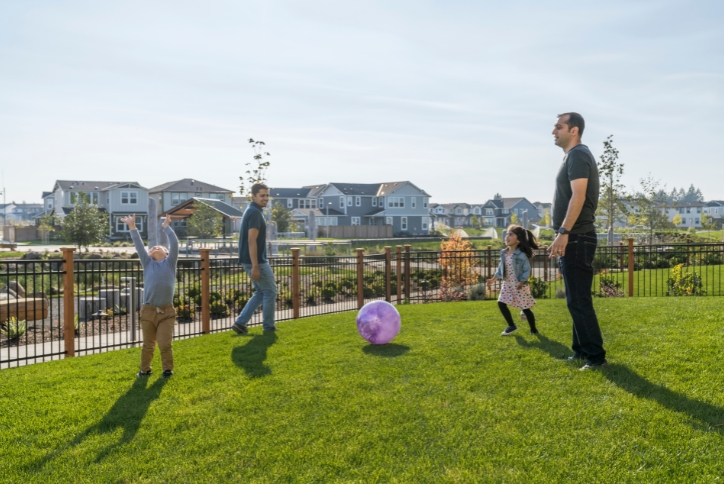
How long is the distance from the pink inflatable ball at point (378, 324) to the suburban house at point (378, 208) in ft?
207

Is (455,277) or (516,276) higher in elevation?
(516,276)

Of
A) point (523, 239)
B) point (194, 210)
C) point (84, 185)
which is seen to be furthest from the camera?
point (84, 185)

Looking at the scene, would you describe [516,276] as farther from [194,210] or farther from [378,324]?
[194,210]

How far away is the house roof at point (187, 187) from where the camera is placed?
67250mm

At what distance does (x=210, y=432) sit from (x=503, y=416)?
2.20 meters

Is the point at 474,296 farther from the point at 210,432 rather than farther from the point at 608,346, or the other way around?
the point at 210,432

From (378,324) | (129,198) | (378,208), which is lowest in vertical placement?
(378,324)

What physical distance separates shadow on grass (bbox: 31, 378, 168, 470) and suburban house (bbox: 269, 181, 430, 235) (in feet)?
214

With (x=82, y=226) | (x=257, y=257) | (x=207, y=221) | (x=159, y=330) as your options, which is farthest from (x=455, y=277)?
(x=207, y=221)

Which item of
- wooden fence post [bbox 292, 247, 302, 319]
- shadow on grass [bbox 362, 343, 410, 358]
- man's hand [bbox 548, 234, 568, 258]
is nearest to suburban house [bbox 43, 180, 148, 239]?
wooden fence post [bbox 292, 247, 302, 319]

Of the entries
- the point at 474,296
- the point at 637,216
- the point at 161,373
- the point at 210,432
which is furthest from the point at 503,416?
the point at 637,216

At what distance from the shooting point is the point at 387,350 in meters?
6.62

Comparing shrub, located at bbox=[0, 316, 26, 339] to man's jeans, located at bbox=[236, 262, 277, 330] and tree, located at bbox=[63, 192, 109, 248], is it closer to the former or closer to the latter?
man's jeans, located at bbox=[236, 262, 277, 330]

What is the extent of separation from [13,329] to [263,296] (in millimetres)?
4607
